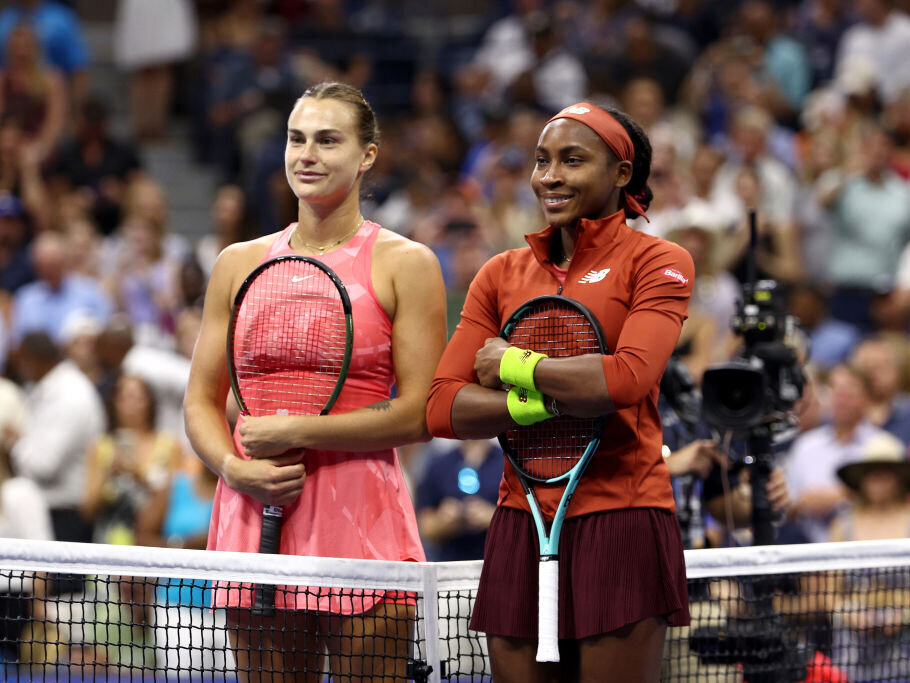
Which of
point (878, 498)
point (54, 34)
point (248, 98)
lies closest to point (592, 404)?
point (878, 498)

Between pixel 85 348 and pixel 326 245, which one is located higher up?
pixel 85 348

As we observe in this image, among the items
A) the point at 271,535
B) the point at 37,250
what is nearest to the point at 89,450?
the point at 37,250

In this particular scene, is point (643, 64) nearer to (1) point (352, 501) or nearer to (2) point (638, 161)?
(2) point (638, 161)

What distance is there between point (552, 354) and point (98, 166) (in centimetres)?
881

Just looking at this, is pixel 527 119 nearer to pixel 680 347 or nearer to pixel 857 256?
pixel 857 256

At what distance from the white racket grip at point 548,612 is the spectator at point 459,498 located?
355cm

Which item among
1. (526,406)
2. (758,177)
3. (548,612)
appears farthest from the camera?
(758,177)

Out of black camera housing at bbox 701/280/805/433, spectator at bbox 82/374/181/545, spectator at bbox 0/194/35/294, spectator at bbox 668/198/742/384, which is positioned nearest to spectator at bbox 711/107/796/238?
spectator at bbox 668/198/742/384

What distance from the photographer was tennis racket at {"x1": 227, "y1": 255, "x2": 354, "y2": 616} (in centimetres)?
368

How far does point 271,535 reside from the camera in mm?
3758

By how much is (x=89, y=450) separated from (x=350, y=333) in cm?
522

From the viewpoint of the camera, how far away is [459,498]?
7.01m

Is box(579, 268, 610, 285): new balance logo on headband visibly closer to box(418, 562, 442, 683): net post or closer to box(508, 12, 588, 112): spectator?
box(418, 562, 442, 683): net post

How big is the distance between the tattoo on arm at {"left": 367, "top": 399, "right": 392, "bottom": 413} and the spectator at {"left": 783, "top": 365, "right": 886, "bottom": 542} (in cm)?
408
